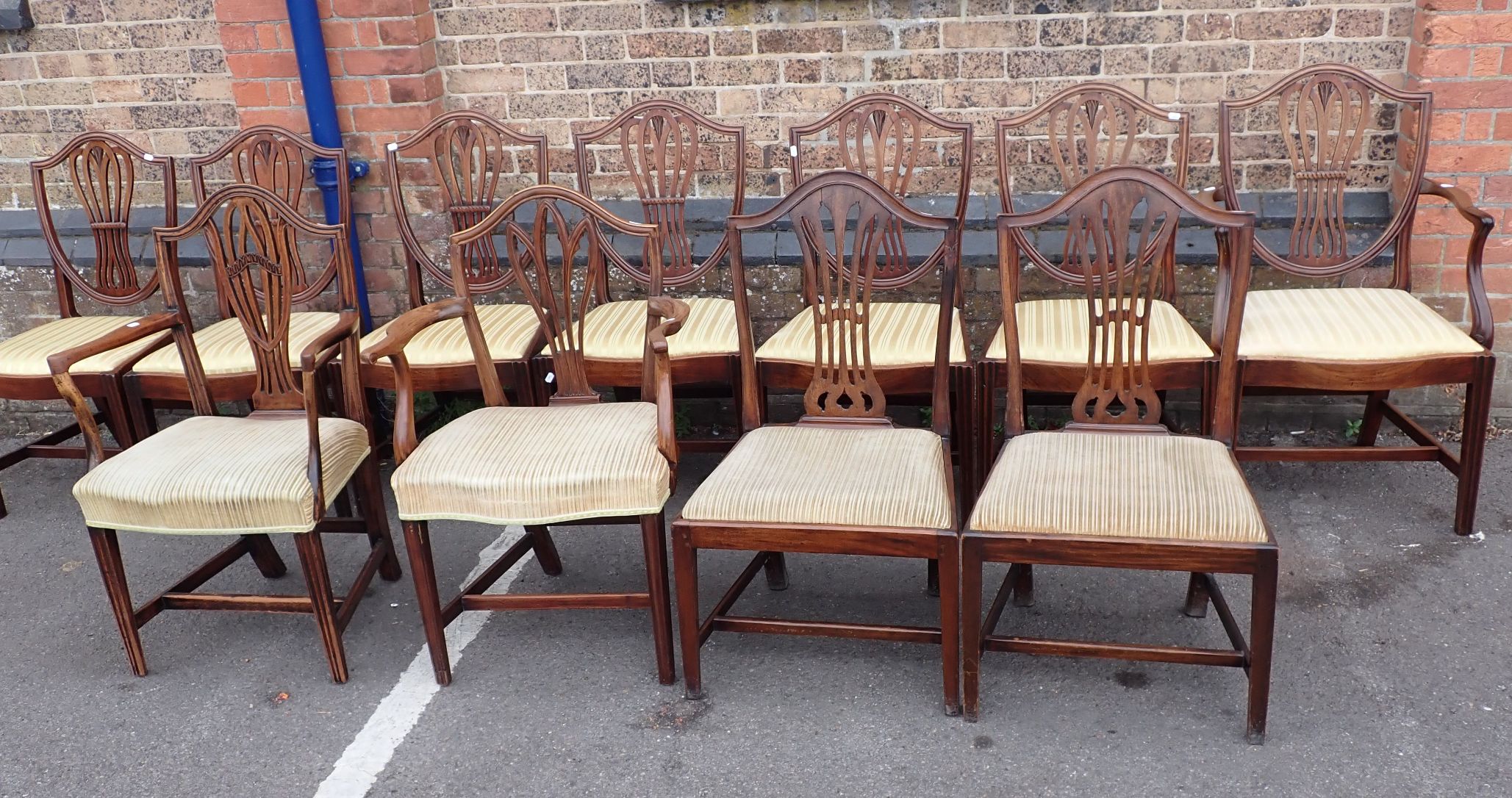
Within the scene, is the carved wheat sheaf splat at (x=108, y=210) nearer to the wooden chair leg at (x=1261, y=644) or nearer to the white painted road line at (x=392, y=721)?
the white painted road line at (x=392, y=721)

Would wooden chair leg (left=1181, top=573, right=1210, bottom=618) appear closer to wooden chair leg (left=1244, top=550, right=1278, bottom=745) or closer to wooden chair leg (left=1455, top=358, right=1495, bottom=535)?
wooden chair leg (left=1244, top=550, right=1278, bottom=745)

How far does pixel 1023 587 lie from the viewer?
3.03 m

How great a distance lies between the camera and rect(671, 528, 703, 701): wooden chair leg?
8.42 feet

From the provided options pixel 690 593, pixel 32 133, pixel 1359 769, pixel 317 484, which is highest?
pixel 32 133

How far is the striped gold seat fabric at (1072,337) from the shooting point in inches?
123

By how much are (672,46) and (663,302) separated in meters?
1.48

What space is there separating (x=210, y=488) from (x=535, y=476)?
2.50 ft

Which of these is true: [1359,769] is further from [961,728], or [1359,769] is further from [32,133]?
[32,133]

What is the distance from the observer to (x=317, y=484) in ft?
9.12

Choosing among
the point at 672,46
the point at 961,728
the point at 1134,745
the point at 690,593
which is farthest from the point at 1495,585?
the point at 672,46

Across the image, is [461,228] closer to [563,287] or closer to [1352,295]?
[563,287]

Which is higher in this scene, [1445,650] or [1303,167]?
[1303,167]

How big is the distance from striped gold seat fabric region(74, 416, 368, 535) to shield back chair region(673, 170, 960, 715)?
0.90 m

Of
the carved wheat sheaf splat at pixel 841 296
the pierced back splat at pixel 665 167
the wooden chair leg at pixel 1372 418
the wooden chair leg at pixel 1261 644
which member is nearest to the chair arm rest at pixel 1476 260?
the wooden chair leg at pixel 1372 418
